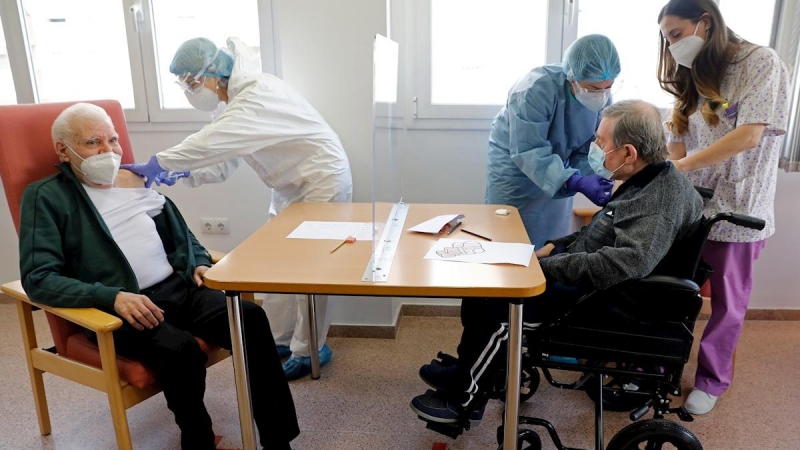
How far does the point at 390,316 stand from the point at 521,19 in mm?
1425

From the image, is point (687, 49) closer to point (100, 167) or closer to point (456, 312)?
point (456, 312)

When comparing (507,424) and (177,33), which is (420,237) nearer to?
(507,424)

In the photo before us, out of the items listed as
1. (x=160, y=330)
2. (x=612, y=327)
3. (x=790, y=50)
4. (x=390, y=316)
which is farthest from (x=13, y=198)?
(x=790, y=50)

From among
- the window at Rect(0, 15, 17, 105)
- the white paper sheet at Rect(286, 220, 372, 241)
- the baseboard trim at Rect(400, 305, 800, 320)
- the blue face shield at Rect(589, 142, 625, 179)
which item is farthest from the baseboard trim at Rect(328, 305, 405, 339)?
the window at Rect(0, 15, 17, 105)

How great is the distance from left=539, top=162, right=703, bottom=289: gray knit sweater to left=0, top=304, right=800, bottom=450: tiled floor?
72 cm

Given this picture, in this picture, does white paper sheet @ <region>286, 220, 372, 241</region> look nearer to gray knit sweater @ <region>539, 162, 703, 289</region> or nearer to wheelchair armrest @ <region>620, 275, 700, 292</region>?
gray knit sweater @ <region>539, 162, 703, 289</region>

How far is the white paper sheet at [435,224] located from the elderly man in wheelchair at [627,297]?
259 millimetres

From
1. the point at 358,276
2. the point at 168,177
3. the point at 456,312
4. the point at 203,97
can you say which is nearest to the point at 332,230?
the point at 358,276

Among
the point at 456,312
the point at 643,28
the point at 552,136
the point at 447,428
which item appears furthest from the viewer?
the point at 456,312

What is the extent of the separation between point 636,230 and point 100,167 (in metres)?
1.50

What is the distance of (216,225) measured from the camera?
2826mm

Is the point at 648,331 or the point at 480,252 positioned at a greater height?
the point at 480,252

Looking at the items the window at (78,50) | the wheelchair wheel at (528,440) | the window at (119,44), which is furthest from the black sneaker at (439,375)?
the window at (78,50)

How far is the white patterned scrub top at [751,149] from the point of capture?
1.72 meters
